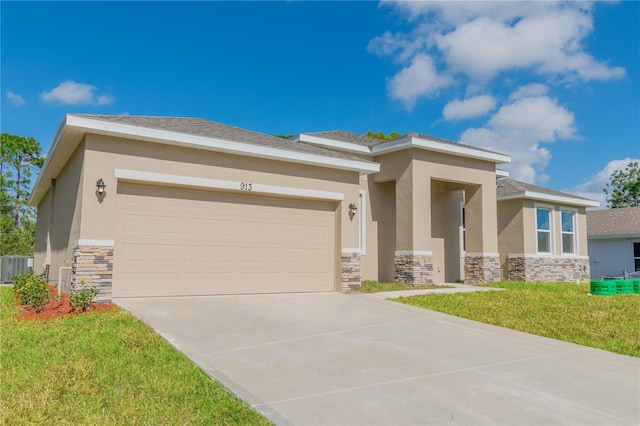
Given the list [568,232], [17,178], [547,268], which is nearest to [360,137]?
[547,268]

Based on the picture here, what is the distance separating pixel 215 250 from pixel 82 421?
695 centimetres

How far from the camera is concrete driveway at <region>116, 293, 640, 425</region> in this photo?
13.9 feet

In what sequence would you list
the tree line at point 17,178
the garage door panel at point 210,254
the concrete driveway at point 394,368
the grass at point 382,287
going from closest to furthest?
the concrete driveway at point 394,368 < the garage door panel at point 210,254 < the grass at point 382,287 < the tree line at point 17,178

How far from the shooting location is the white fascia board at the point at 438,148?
577 inches

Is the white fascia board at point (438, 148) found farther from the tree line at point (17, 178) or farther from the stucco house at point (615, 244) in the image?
the tree line at point (17, 178)

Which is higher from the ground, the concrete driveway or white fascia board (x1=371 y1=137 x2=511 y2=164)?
white fascia board (x1=371 y1=137 x2=511 y2=164)

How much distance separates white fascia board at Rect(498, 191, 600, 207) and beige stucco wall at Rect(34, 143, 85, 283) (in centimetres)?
1586

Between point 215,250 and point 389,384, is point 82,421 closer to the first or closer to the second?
point 389,384

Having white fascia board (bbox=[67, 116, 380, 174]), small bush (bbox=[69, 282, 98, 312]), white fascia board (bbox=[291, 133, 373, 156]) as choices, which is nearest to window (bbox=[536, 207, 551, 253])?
white fascia board (bbox=[291, 133, 373, 156])

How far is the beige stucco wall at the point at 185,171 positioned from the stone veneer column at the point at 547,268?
9397mm

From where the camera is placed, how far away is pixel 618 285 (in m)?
14.4

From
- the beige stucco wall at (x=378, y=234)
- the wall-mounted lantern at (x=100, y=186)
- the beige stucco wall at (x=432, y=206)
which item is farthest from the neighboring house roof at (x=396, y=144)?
the wall-mounted lantern at (x=100, y=186)

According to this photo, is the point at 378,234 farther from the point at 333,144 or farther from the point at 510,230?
the point at 510,230

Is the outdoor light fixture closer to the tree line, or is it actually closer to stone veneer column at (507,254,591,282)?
stone veneer column at (507,254,591,282)
